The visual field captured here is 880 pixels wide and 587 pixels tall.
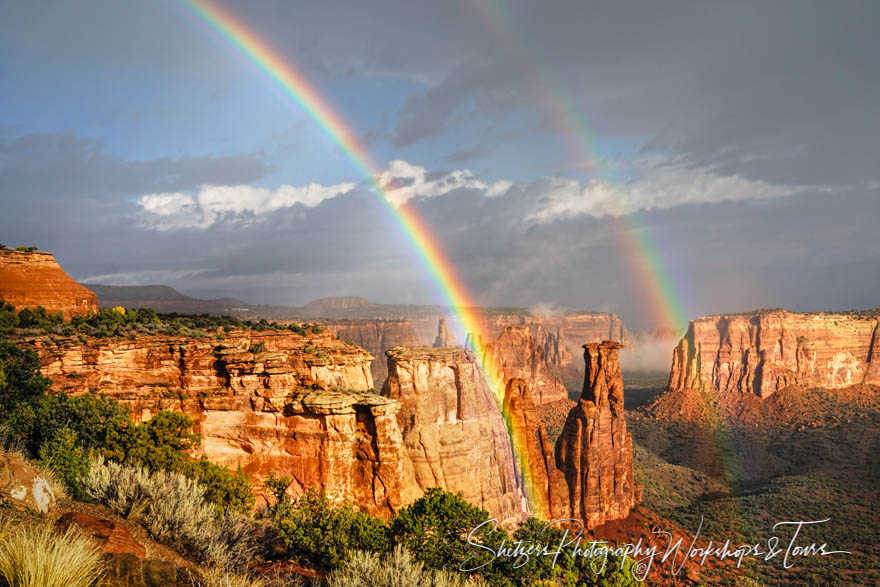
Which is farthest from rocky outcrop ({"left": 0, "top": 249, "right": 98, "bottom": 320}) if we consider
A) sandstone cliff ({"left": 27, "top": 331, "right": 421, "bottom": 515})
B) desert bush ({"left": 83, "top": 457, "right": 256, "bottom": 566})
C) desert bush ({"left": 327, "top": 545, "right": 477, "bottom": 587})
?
desert bush ({"left": 327, "top": 545, "right": 477, "bottom": 587})

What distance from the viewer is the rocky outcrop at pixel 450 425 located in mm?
34844

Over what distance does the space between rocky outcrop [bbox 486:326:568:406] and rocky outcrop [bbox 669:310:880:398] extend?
23890 mm

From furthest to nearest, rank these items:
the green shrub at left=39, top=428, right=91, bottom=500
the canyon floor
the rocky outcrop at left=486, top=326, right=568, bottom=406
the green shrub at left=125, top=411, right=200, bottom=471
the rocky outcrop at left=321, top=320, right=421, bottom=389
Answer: the rocky outcrop at left=321, top=320, right=421, bottom=389 → the rocky outcrop at left=486, top=326, right=568, bottom=406 → the canyon floor → the green shrub at left=125, top=411, right=200, bottom=471 → the green shrub at left=39, top=428, right=91, bottom=500

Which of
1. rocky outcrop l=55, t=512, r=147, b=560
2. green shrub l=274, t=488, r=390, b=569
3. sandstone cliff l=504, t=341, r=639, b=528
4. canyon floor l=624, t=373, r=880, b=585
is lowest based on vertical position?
canyon floor l=624, t=373, r=880, b=585

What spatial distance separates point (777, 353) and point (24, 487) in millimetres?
121078

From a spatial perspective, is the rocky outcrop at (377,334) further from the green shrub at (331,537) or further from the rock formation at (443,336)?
the green shrub at (331,537)

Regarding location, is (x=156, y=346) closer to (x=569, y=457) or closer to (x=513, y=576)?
(x=513, y=576)

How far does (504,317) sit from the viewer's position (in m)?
165

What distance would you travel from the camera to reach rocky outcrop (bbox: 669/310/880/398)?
10325cm

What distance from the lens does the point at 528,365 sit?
11281 cm

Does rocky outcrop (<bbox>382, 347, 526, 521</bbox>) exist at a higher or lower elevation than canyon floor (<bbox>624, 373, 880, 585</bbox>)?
higher

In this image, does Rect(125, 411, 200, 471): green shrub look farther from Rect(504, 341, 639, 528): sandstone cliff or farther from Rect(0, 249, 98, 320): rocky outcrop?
Rect(504, 341, 639, 528): sandstone cliff

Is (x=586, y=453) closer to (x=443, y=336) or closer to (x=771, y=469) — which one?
(x=771, y=469)

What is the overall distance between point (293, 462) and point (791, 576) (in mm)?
38939
